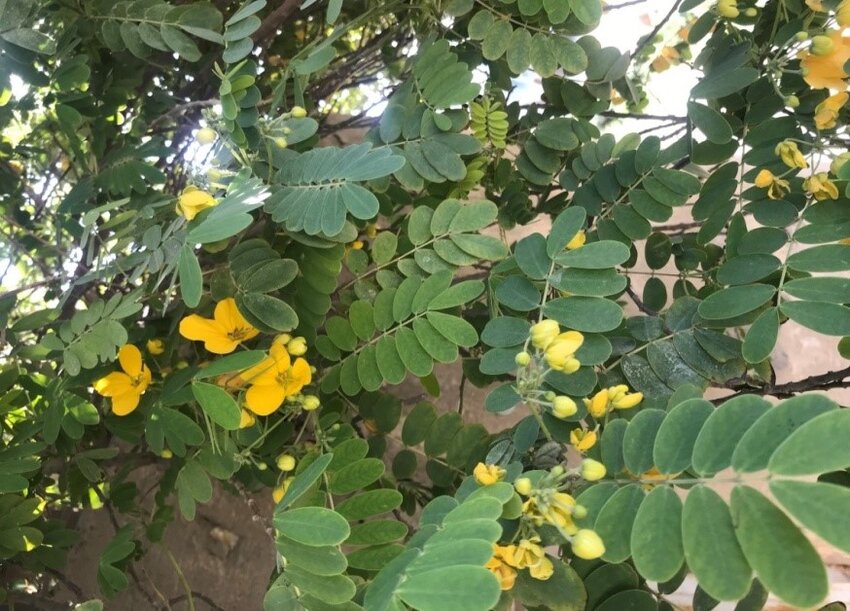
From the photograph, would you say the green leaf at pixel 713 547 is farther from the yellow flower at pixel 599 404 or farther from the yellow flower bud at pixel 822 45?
the yellow flower bud at pixel 822 45

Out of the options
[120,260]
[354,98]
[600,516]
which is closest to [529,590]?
[600,516]

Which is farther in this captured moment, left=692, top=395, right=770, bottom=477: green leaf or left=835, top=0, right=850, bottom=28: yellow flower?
left=835, top=0, right=850, bottom=28: yellow flower

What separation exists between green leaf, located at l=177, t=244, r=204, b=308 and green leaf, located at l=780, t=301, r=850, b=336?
0.64 metres

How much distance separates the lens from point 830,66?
0.85 metres

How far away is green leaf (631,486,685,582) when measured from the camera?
470 mm

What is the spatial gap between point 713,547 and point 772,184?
0.58 metres

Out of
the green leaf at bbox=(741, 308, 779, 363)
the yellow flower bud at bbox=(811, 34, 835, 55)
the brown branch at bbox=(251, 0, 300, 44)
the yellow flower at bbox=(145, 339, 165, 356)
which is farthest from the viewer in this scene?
the brown branch at bbox=(251, 0, 300, 44)

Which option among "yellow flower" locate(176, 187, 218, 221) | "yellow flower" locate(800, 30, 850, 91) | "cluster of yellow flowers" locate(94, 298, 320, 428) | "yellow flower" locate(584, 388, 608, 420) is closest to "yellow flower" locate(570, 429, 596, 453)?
"yellow flower" locate(584, 388, 608, 420)

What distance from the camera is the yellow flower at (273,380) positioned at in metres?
0.81

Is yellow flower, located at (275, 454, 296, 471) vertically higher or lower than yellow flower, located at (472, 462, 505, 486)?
lower

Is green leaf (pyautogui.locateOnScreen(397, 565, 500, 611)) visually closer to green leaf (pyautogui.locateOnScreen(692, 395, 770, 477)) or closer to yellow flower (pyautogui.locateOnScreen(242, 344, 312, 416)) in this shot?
green leaf (pyautogui.locateOnScreen(692, 395, 770, 477))

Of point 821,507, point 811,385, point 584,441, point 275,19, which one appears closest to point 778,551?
point 821,507

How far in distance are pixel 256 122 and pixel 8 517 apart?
0.68m

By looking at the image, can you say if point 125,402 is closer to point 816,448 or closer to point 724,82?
point 816,448
